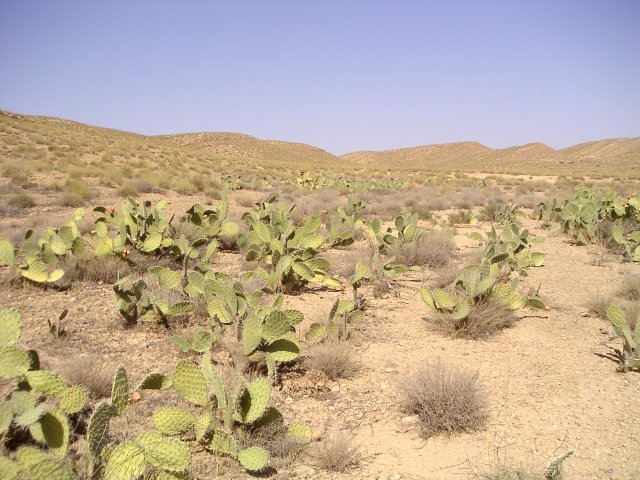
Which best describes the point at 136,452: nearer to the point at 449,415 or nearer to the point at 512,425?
the point at 449,415

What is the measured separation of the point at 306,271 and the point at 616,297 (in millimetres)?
3362

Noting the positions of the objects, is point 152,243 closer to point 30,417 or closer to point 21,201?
point 30,417

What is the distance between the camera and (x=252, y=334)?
313 centimetres

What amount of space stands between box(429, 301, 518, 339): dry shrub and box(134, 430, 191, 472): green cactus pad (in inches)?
106

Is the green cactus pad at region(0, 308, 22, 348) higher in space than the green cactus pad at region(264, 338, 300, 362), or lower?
higher

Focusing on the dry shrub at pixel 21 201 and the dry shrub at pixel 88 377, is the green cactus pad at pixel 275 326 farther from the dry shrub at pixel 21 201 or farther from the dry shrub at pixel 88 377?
the dry shrub at pixel 21 201

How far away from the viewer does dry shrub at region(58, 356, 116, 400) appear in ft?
9.57

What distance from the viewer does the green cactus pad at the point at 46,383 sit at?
229cm

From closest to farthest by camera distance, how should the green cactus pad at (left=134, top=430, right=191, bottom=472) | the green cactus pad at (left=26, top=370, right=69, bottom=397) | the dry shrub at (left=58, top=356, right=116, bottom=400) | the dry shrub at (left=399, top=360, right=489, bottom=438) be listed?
the green cactus pad at (left=134, top=430, right=191, bottom=472)
the green cactus pad at (left=26, top=370, right=69, bottom=397)
the dry shrub at (left=399, top=360, right=489, bottom=438)
the dry shrub at (left=58, top=356, right=116, bottom=400)

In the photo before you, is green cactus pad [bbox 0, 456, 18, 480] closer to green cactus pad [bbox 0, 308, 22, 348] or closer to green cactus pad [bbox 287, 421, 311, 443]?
green cactus pad [bbox 0, 308, 22, 348]

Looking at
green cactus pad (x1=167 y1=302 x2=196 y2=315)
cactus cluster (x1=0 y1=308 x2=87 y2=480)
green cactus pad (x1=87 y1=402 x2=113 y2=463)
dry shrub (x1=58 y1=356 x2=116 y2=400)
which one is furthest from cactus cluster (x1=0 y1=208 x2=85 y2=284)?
green cactus pad (x1=87 y1=402 x2=113 y2=463)

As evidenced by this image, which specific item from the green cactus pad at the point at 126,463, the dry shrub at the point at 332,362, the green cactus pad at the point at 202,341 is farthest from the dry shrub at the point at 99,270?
the green cactus pad at the point at 126,463

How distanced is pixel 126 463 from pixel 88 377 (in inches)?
45.6

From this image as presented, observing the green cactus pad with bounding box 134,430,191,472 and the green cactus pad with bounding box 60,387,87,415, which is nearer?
the green cactus pad with bounding box 134,430,191,472
